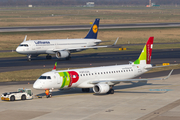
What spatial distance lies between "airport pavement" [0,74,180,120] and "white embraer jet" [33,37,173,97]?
1565 mm

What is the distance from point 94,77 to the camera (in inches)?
1893

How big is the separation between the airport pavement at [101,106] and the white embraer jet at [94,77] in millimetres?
1565

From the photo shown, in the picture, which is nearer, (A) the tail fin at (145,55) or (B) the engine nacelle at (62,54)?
(A) the tail fin at (145,55)

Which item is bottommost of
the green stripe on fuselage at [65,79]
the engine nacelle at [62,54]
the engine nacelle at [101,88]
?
the engine nacelle at [101,88]

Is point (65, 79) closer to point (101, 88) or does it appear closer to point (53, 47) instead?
point (101, 88)

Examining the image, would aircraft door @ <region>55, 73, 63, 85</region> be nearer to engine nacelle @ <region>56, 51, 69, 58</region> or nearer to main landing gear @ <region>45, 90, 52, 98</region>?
main landing gear @ <region>45, 90, 52, 98</region>

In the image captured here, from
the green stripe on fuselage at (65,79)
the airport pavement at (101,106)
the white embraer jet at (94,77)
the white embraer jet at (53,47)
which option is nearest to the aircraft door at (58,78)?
the white embraer jet at (94,77)

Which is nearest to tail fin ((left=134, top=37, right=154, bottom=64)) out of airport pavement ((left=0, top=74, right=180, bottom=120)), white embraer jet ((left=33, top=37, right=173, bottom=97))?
white embraer jet ((left=33, top=37, right=173, bottom=97))

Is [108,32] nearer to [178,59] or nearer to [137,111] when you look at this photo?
[178,59]

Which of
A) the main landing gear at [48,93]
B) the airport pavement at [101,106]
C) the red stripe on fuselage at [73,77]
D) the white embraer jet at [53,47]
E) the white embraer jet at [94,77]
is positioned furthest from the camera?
the white embraer jet at [53,47]

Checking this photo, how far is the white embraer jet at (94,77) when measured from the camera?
44.3m

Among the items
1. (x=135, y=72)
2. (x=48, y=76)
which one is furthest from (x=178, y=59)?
(x=48, y=76)

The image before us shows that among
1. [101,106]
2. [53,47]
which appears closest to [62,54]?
[53,47]

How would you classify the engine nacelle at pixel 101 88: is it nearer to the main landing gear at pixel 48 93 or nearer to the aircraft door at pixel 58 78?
the aircraft door at pixel 58 78
